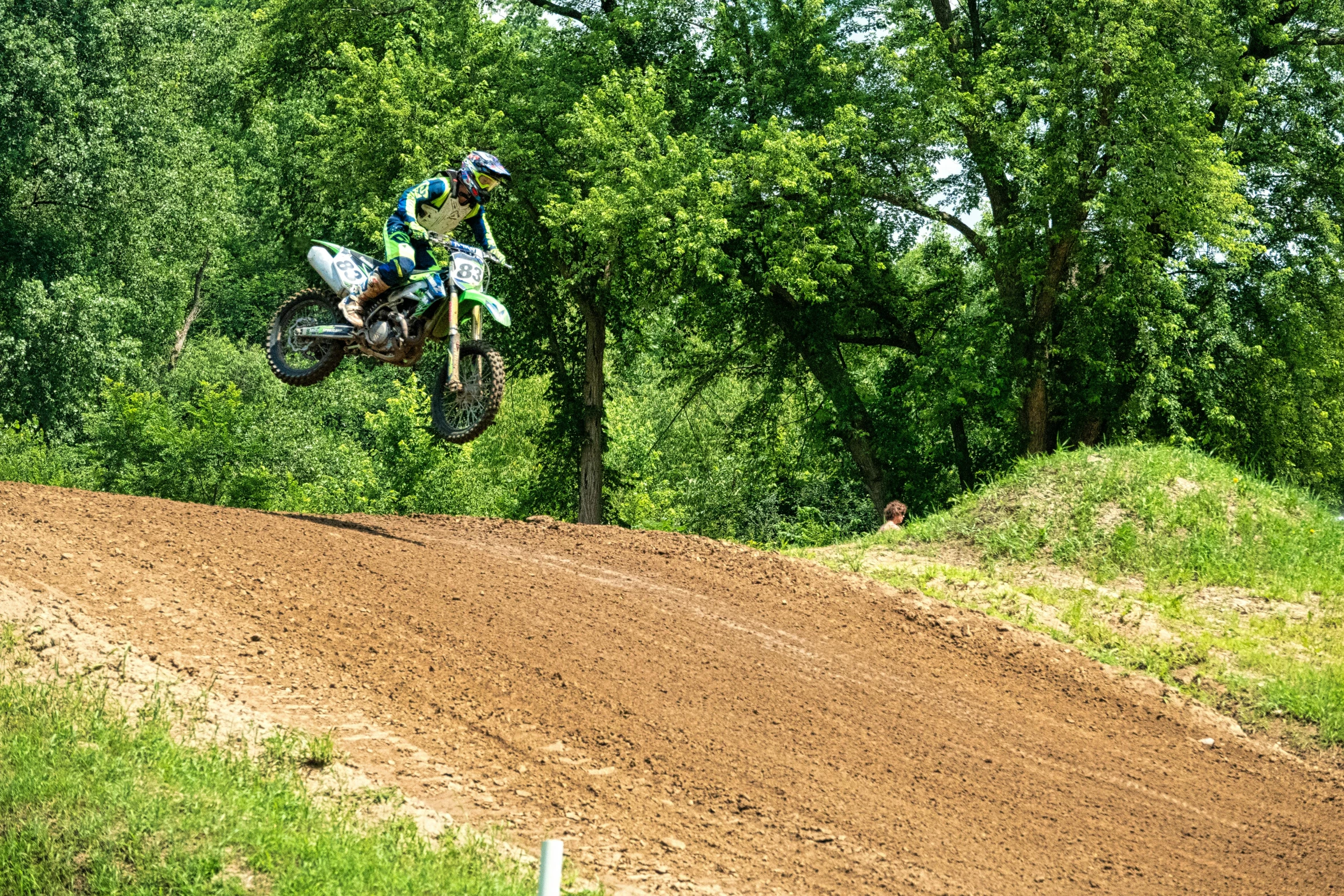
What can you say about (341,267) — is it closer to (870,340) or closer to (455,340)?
(455,340)

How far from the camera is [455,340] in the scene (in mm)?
10477

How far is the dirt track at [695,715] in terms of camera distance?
260 inches

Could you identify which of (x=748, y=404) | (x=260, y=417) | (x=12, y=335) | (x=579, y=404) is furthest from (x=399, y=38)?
(x=260, y=417)

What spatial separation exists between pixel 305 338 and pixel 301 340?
0.15 ft

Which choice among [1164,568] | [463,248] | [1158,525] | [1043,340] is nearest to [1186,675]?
[1164,568]

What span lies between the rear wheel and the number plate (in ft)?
5.78

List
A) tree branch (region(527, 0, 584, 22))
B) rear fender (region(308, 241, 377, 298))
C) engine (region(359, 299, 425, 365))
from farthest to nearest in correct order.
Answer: tree branch (region(527, 0, 584, 22)) → rear fender (region(308, 241, 377, 298)) → engine (region(359, 299, 425, 365))

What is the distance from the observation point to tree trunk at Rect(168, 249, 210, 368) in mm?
47531

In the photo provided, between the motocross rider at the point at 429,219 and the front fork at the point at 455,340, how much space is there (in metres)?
0.52

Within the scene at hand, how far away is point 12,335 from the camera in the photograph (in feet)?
98.5

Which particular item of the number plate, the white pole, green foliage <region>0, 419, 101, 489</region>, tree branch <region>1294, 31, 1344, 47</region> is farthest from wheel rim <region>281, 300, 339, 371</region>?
tree branch <region>1294, 31, 1344, 47</region>

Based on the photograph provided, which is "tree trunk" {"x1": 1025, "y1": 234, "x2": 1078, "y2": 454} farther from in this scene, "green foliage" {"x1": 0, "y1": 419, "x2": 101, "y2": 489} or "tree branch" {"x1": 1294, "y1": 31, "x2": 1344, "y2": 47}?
"green foliage" {"x1": 0, "y1": 419, "x2": 101, "y2": 489}

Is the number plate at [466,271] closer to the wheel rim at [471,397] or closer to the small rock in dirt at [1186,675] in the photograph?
the wheel rim at [471,397]

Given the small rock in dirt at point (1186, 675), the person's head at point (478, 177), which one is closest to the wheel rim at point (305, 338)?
the person's head at point (478, 177)
